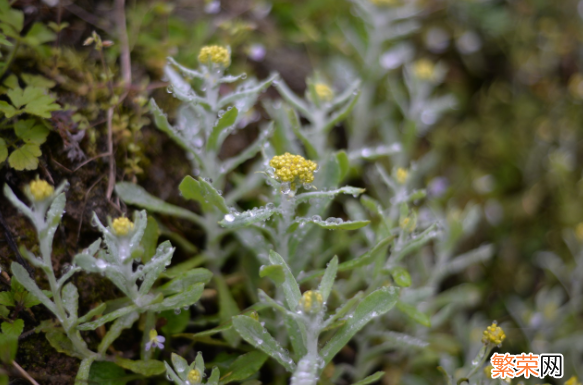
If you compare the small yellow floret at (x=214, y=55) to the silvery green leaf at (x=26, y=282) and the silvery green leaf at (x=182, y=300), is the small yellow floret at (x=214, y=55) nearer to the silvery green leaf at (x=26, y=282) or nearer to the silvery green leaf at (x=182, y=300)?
the silvery green leaf at (x=182, y=300)

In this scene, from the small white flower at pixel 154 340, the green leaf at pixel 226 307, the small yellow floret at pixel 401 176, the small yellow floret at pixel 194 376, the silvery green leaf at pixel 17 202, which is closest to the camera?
the silvery green leaf at pixel 17 202

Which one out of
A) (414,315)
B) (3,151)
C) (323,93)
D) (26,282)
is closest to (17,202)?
(26,282)

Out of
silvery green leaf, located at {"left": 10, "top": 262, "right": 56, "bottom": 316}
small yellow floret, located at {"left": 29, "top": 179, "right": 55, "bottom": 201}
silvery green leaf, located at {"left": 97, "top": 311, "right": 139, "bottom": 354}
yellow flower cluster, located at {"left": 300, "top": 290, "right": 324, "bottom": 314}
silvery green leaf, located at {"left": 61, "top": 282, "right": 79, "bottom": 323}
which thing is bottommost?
silvery green leaf, located at {"left": 97, "top": 311, "right": 139, "bottom": 354}

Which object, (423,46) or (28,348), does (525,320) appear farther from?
(28,348)

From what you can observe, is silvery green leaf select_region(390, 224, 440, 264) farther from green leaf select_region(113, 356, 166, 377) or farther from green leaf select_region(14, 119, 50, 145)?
green leaf select_region(14, 119, 50, 145)

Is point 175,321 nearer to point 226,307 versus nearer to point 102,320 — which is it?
point 226,307

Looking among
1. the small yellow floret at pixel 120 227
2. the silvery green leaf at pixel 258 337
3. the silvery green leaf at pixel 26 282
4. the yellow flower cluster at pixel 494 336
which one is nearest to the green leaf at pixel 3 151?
the silvery green leaf at pixel 26 282

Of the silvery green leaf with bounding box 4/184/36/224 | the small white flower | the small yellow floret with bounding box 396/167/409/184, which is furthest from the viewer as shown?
A: the small yellow floret with bounding box 396/167/409/184

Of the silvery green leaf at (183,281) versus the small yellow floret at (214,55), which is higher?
the small yellow floret at (214,55)

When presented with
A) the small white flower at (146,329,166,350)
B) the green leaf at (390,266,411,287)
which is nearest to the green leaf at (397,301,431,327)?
the green leaf at (390,266,411,287)
